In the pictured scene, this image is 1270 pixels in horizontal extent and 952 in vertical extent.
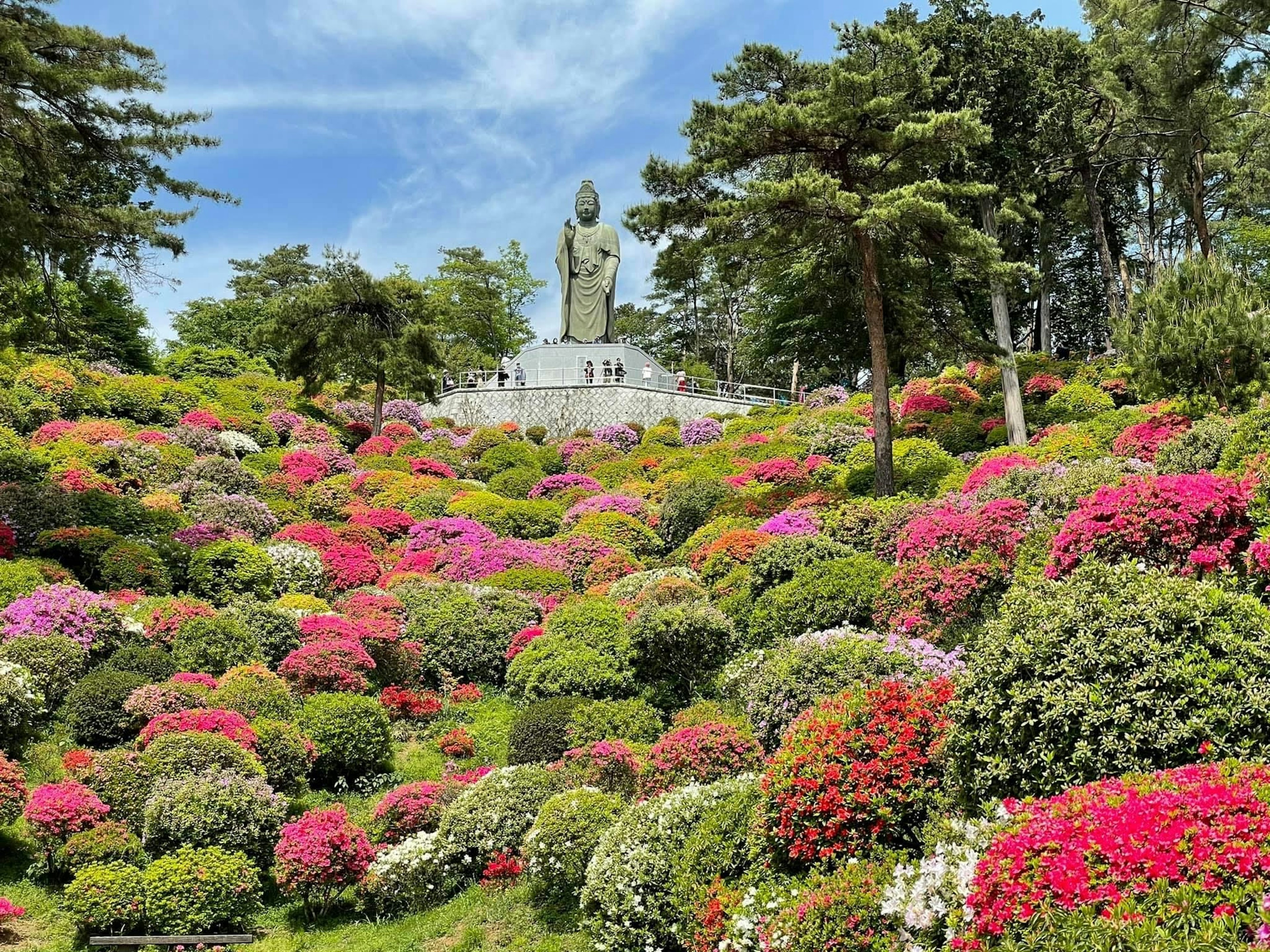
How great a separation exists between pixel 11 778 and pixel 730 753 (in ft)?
22.5

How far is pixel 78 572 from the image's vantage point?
1548 cm

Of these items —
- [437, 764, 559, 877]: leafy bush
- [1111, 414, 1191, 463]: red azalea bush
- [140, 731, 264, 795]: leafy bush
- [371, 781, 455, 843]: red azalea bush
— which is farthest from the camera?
[1111, 414, 1191, 463]: red azalea bush

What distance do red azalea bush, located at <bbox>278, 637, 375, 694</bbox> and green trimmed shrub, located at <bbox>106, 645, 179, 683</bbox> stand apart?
1378 millimetres

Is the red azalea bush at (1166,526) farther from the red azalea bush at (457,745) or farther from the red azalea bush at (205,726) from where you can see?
the red azalea bush at (205,726)

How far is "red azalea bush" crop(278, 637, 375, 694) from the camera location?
12859mm

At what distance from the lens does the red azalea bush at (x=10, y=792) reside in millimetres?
9328

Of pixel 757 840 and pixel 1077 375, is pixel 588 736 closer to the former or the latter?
pixel 757 840

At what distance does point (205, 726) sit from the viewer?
34.9 feet

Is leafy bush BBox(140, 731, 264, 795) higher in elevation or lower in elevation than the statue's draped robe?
lower

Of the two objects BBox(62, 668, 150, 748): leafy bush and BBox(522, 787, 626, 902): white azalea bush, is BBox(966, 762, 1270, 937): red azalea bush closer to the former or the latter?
BBox(522, 787, 626, 902): white azalea bush

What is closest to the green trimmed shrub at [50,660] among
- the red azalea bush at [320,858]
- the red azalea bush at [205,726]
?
the red azalea bush at [205,726]

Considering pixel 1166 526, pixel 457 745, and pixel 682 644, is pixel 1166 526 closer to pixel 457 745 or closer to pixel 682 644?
pixel 682 644

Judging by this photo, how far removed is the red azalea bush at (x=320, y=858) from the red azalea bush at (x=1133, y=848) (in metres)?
6.32

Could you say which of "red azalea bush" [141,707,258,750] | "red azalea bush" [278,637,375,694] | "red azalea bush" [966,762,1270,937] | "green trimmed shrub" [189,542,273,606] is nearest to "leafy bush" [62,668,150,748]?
"red azalea bush" [141,707,258,750]
